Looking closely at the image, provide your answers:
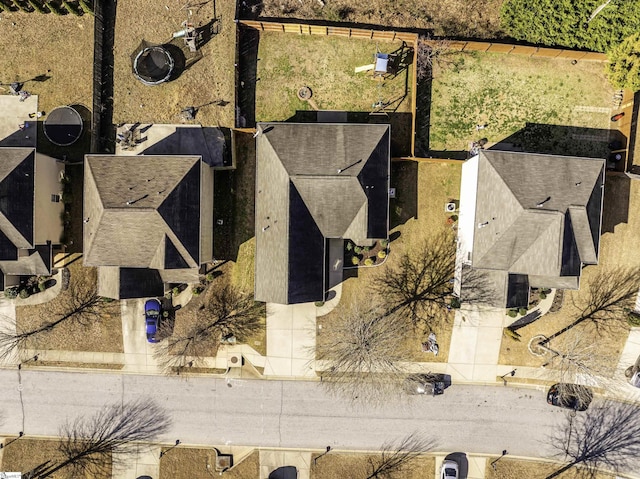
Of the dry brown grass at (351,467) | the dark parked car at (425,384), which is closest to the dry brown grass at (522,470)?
the dry brown grass at (351,467)

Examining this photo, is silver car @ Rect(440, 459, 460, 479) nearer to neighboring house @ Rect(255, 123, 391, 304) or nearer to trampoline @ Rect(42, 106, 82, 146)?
neighboring house @ Rect(255, 123, 391, 304)

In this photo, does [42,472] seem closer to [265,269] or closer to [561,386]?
[265,269]

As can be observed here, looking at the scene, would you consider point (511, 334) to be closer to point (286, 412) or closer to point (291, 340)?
point (291, 340)

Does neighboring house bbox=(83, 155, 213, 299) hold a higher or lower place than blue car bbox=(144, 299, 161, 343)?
higher

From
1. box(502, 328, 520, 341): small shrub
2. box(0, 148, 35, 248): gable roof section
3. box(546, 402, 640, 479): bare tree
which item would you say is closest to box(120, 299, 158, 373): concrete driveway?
box(0, 148, 35, 248): gable roof section

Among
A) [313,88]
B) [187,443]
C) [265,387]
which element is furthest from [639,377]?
[187,443]

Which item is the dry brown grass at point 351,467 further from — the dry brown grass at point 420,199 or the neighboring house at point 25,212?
the neighboring house at point 25,212

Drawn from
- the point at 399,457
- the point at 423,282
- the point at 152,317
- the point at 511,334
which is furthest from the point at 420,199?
the point at 152,317
